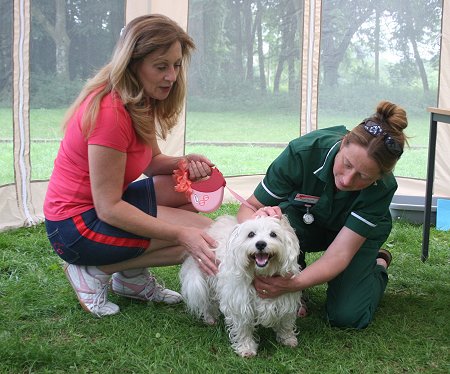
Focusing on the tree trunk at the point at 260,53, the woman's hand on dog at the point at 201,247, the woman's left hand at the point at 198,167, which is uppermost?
the tree trunk at the point at 260,53

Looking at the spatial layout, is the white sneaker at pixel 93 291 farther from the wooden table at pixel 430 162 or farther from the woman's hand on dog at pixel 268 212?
the wooden table at pixel 430 162

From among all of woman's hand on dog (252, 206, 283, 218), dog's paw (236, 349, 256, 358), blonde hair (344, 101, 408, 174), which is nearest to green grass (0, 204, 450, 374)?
dog's paw (236, 349, 256, 358)

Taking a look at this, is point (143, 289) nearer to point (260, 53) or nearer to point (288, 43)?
point (260, 53)

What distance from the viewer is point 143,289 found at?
3.05 meters

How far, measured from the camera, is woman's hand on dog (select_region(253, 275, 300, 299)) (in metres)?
2.46

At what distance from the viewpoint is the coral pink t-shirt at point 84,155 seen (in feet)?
8.33

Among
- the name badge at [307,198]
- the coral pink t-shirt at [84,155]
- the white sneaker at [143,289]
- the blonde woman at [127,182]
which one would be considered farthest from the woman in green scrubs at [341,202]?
the white sneaker at [143,289]

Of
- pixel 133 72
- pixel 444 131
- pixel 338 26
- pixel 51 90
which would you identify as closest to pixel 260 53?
pixel 338 26

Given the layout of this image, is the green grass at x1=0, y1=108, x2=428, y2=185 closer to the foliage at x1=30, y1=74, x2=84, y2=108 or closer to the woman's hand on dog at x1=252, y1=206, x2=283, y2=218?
the foliage at x1=30, y1=74, x2=84, y2=108

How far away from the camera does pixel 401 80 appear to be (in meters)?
5.46

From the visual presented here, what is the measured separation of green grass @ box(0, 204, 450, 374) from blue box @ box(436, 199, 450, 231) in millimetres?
1300

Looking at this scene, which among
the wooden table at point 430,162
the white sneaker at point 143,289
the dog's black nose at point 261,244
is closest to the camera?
the dog's black nose at point 261,244

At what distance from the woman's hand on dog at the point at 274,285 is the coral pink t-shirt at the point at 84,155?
2.56 ft

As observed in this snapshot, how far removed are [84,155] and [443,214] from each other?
3.14 m
